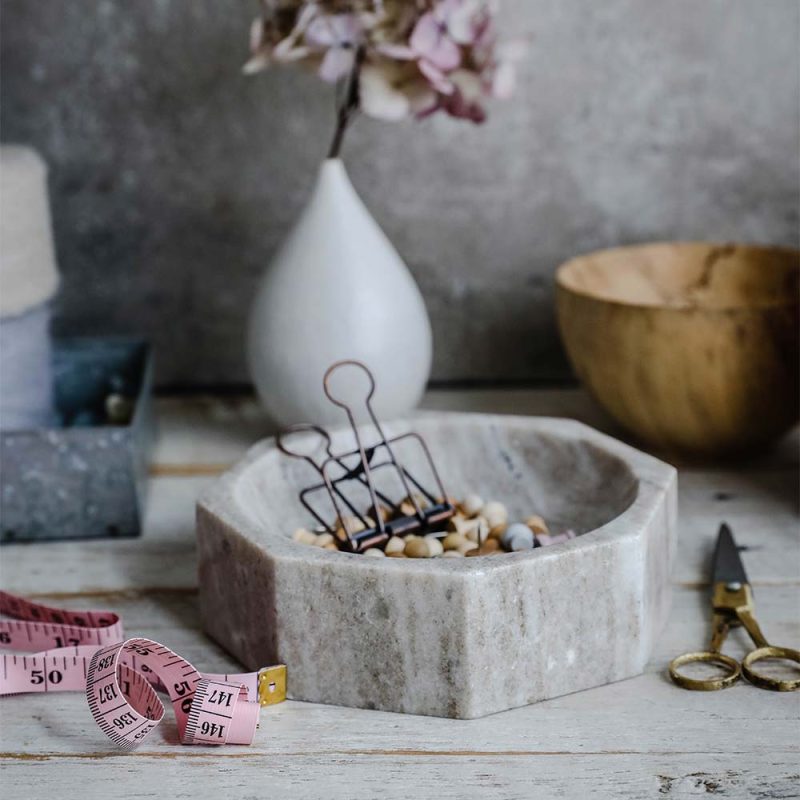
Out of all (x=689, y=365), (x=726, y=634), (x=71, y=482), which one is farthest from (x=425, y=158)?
(x=726, y=634)

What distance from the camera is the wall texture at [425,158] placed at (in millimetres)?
1168

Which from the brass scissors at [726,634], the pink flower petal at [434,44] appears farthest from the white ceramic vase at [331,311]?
the brass scissors at [726,634]

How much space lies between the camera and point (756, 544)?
34.1 inches

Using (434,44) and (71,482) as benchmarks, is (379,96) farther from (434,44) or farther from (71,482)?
(71,482)

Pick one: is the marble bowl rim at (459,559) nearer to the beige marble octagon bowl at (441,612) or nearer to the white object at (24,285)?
the beige marble octagon bowl at (441,612)

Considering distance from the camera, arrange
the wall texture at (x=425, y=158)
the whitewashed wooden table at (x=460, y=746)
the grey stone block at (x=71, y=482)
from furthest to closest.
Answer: the wall texture at (x=425, y=158) → the grey stone block at (x=71, y=482) → the whitewashed wooden table at (x=460, y=746)

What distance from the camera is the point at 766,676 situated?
2.23 feet

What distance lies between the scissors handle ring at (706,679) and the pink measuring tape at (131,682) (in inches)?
9.2

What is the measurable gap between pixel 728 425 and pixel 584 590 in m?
0.38

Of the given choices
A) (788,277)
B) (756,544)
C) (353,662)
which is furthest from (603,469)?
(788,277)

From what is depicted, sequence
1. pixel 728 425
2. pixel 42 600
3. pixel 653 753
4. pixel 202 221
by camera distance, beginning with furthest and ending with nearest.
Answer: pixel 202 221, pixel 728 425, pixel 42 600, pixel 653 753

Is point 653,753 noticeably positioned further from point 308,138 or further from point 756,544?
point 308,138

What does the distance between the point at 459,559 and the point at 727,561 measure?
0.26 meters

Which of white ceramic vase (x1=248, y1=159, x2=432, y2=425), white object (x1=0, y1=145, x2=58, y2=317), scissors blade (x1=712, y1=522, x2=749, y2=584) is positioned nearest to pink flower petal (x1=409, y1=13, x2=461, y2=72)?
white ceramic vase (x1=248, y1=159, x2=432, y2=425)
